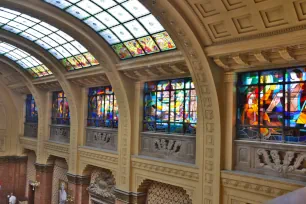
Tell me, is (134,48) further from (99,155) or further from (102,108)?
(99,155)

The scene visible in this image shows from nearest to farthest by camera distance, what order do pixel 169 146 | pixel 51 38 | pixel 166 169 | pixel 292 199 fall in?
pixel 292 199 < pixel 166 169 < pixel 169 146 < pixel 51 38

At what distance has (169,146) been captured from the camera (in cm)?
1277

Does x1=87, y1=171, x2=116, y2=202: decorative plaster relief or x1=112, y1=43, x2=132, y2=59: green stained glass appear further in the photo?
x1=87, y1=171, x2=116, y2=202: decorative plaster relief

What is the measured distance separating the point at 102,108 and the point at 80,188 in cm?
444

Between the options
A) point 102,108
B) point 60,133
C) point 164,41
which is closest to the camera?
point 164,41

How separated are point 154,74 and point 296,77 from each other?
5.41 m

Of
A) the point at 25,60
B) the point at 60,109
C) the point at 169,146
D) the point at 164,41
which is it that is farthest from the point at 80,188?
the point at 164,41

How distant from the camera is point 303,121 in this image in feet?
30.0

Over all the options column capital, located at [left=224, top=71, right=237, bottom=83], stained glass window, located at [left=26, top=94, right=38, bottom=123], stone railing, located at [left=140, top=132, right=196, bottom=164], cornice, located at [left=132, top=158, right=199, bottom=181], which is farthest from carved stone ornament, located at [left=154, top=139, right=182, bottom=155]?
stained glass window, located at [left=26, top=94, right=38, bottom=123]

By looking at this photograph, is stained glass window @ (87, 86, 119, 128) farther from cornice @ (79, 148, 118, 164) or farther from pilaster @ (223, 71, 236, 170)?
pilaster @ (223, 71, 236, 170)

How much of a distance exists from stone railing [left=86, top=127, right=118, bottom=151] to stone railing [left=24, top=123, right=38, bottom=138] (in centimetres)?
749

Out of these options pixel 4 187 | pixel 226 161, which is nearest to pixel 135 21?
pixel 226 161

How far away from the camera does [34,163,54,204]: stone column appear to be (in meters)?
21.7

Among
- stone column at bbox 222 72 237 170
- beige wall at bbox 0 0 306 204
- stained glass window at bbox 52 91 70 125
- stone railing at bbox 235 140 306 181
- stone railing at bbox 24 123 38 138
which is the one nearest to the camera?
beige wall at bbox 0 0 306 204
